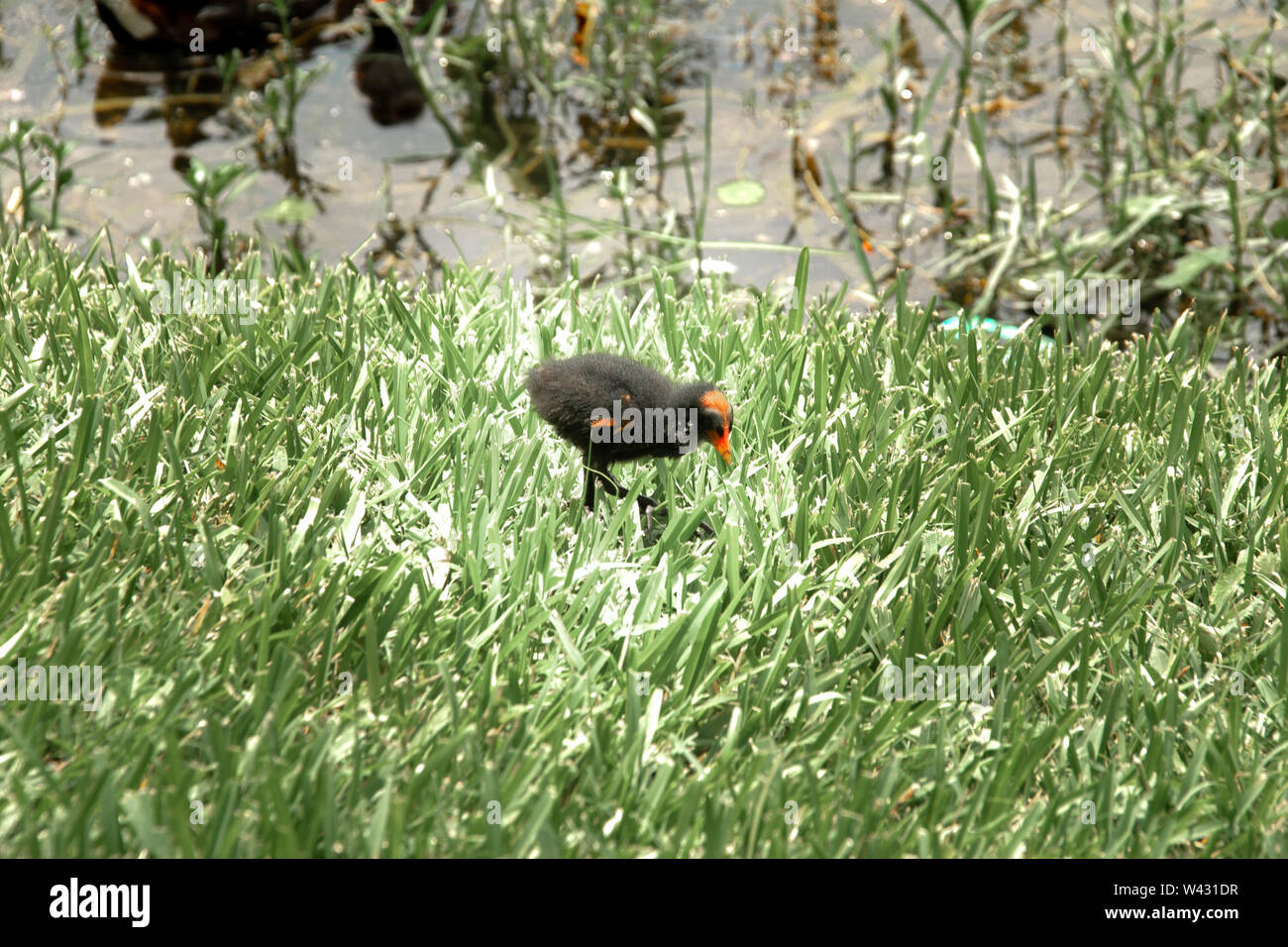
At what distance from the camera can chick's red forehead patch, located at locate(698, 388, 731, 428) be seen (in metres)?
2.78

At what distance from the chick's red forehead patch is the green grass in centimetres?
29

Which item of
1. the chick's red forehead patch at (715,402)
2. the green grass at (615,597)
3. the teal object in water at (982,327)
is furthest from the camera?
the teal object in water at (982,327)

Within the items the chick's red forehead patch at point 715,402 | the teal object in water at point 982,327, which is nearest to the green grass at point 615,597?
the teal object in water at point 982,327

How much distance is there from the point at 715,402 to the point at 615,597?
1.74ft

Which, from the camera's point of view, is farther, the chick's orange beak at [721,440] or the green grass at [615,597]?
the chick's orange beak at [721,440]

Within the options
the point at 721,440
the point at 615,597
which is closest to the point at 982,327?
the point at 721,440

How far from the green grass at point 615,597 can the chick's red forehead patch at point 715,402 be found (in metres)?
0.29

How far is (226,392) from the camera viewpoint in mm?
3324

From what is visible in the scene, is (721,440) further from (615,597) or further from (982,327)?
(982,327)

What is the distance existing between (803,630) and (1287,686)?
3.54 ft

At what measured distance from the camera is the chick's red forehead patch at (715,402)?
2.78 metres

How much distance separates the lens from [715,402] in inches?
109

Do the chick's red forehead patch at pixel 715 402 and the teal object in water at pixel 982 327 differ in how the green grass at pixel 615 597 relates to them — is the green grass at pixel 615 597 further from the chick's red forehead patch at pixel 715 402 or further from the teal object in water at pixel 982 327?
the chick's red forehead patch at pixel 715 402

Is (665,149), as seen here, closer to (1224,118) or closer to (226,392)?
(1224,118)
